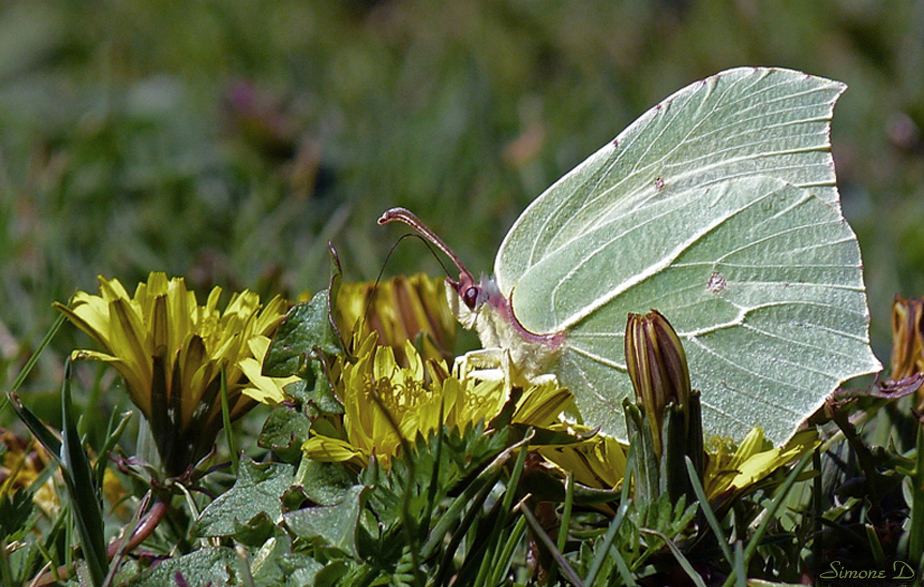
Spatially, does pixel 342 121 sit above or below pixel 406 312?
above

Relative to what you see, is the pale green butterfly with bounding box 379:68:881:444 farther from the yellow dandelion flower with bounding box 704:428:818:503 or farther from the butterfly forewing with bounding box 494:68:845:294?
the yellow dandelion flower with bounding box 704:428:818:503

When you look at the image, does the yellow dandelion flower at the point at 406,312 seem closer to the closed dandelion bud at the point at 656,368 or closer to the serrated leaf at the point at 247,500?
the serrated leaf at the point at 247,500

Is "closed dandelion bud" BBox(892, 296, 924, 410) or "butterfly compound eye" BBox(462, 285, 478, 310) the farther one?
"butterfly compound eye" BBox(462, 285, 478, 310)

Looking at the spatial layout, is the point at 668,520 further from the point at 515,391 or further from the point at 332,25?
the point at 332,25

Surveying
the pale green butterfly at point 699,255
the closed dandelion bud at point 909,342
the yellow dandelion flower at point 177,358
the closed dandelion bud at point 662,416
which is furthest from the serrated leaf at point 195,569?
the closed dandelion bud at point 909,342

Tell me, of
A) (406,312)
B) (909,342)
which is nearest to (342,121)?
(406,312)

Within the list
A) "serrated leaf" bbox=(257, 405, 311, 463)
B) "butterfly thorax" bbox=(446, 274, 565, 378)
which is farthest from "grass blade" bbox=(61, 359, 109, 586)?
"butterfly thorax" bbox=(446, 274, 565, 378)

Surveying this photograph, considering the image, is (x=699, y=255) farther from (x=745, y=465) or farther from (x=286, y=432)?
(x=286, y=432)
